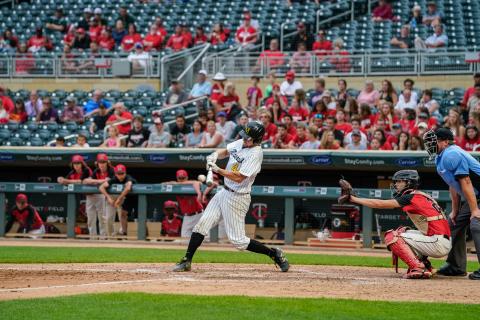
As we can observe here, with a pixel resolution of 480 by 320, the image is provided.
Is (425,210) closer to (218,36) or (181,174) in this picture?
(181,174)

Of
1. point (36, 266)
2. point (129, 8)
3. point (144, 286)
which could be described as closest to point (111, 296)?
point (144, 286)

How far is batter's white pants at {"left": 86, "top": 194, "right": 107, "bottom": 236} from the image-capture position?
656 inches

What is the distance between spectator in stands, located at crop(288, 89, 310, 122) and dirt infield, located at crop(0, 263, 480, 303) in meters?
6.31

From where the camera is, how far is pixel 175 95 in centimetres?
1969

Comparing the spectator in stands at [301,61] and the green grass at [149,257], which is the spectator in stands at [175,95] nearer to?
the spectator in stands at [301,61]

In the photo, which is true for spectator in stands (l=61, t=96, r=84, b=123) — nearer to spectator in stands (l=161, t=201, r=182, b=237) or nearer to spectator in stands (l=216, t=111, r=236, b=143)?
spectator in stands (l=216, t=111, r=236, b=143)

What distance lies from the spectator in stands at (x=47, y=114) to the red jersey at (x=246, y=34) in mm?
4601

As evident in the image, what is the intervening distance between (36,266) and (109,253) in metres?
2.07

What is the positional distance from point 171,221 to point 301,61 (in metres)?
5.65

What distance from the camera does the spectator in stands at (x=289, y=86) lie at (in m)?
18.5

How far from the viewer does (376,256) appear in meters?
13.6

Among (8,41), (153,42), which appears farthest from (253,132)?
(8,41)

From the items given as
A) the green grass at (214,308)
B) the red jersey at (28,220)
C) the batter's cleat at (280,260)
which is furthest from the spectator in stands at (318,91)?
the green grass at (214,308)

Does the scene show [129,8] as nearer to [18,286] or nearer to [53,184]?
[53,184]
